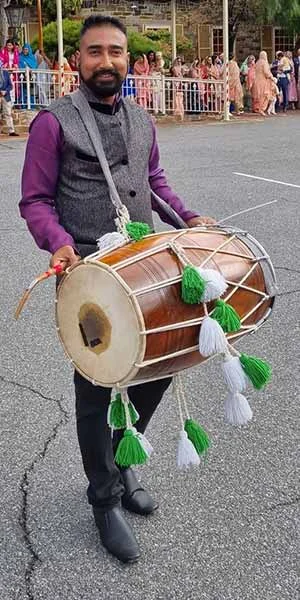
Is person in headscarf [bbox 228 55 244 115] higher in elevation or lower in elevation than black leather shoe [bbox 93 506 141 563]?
higher

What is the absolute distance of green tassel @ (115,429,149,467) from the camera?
8.48 feet

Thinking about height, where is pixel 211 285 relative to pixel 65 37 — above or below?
below

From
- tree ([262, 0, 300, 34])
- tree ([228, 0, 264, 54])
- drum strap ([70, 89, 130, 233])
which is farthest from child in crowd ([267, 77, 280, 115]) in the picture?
drum strap ([70, 89, 130, 233])

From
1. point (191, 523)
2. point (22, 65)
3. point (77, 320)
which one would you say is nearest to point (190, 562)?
point (191, 523)

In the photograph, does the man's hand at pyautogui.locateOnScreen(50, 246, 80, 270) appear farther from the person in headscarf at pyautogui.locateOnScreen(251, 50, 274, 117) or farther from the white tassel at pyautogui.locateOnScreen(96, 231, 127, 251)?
the person in headscarf at pyautogui.locateOnScreen(251, 50, 274, 117)

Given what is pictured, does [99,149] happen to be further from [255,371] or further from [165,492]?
[165,492]

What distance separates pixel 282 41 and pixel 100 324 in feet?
102

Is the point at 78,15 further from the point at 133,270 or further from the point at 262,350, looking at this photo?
the point at 133,270

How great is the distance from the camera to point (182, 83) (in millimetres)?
21422

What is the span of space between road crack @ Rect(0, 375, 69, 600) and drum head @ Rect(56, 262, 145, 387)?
74 centimetres

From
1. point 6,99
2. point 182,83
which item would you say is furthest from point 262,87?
point 6,99

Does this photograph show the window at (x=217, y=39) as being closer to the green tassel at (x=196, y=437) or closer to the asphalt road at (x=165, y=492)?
the asphalt road at (x=165, y=492)

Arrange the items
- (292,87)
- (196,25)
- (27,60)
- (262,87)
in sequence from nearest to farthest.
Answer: (27,60) < (262,87) < (292,87) < (196,25)

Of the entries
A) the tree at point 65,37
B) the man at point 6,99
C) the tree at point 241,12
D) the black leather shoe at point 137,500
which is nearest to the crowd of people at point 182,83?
the man at point 6,99
